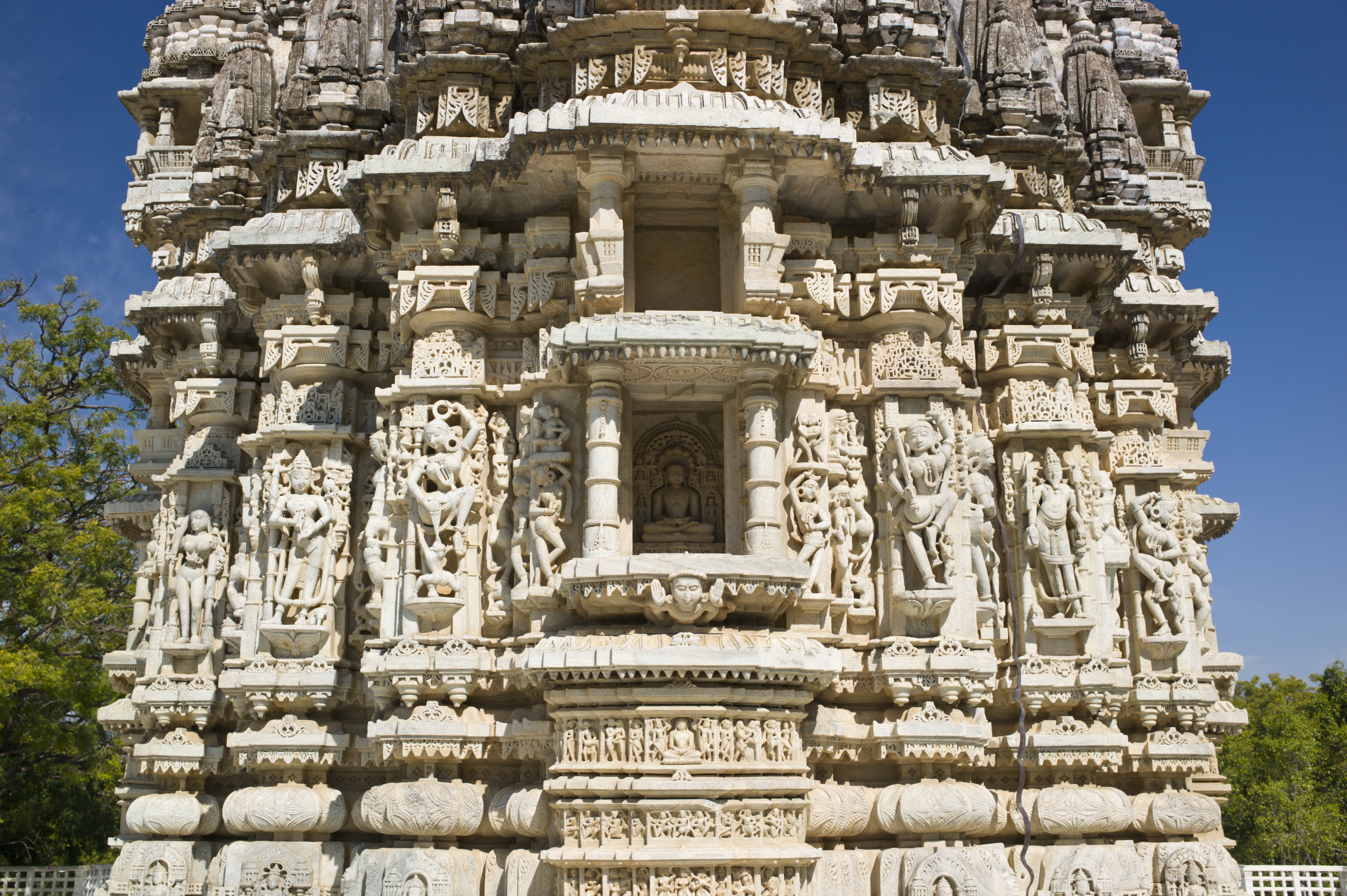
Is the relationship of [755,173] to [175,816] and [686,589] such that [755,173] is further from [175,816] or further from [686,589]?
[175,816]

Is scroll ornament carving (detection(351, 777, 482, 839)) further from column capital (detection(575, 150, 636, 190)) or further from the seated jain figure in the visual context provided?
column capital (detection(575, 150, 636, 190))

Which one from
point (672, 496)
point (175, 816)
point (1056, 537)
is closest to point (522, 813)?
point (672, 496)

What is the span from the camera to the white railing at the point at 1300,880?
643 inches

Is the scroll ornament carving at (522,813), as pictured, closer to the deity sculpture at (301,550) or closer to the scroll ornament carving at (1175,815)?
the deity sculpture at (301,550)

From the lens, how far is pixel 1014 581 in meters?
13.5

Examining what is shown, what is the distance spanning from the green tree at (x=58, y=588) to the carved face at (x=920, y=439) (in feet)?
49.4

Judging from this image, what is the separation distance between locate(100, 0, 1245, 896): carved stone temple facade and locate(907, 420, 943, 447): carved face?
136mm

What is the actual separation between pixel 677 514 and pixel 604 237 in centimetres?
334

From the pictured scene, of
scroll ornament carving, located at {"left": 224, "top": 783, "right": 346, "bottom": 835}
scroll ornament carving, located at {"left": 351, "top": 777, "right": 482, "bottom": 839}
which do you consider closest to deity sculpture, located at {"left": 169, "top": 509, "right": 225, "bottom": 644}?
scroll ornament carving, located at {"left": 224, "top": 783, "right": 346, "bottom": 835}

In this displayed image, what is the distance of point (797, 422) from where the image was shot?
12.6 metres

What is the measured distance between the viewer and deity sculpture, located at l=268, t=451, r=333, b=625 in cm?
1313

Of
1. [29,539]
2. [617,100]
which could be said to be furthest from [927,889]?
[29,539]

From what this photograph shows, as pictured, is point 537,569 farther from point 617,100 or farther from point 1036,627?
point 1036,627

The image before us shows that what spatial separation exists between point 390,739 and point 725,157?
707 centimetres
